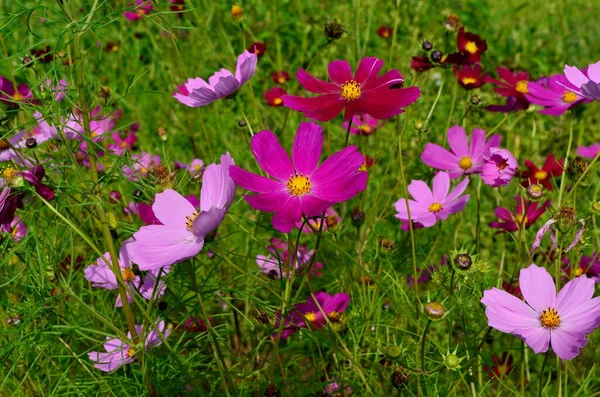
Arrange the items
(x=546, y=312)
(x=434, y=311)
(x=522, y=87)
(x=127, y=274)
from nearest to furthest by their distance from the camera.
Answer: (x=434, y=311) → (x=546, y=312) → (x=127, y=274) → (x=522, y=87)

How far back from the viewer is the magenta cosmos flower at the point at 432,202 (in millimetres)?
1143

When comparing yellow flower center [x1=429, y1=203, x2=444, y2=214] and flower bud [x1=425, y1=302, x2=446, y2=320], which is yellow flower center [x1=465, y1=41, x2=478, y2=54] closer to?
yellow flower center [x1=429, y1=203, x2=444, y2=214]

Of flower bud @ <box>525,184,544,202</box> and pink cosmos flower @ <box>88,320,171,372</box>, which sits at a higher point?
flower bud @ <box>525,184,544,202</box>

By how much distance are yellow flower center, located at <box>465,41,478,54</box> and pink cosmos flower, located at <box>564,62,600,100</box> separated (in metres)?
0.34

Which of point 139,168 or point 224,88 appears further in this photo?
point 139,168

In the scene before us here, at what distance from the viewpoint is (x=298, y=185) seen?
83 cm

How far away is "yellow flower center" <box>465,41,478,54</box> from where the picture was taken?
4.09 ft

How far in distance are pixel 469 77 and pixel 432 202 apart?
0.30m

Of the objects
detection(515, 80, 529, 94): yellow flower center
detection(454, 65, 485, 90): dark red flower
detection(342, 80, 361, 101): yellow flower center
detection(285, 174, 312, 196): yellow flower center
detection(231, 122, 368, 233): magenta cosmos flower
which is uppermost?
detection(342, 80, 361, 101): yellow flower center

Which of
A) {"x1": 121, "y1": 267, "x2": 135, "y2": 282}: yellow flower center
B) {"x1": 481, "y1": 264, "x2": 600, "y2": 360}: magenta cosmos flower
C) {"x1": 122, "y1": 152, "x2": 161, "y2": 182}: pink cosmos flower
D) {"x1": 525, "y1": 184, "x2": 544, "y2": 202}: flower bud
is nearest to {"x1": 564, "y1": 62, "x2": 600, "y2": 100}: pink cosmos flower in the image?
{"x1": 525, "y1": 184, "x2": 544, "y2": 202}: flower bud

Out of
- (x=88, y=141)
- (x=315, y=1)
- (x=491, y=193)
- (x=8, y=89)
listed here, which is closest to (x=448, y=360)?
(x=88, y=141)

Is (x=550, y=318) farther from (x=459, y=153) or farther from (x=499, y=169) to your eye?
(x=459, y=153)

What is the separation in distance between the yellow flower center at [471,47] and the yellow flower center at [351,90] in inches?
15.9

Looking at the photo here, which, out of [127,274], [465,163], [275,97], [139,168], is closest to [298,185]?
[127,274]
